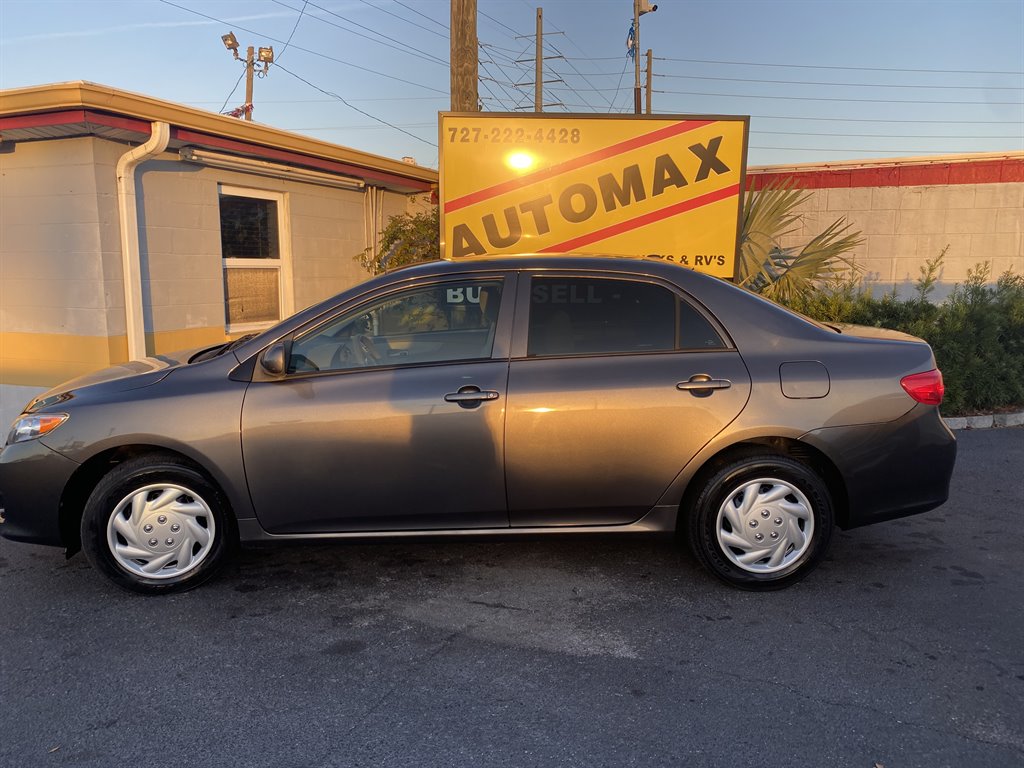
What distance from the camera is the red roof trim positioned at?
1201 centimetres

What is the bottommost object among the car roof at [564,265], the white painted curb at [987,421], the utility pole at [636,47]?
the white painted curb at [987,421]

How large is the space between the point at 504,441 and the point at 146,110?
18.1 ft

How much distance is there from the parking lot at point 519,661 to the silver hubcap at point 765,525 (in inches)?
8.1

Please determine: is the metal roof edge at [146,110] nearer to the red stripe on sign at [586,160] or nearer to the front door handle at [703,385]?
the red stripe on sign at [586,160]

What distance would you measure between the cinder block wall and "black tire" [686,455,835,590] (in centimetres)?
910

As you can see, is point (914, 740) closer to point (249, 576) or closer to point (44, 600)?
point (249, 576)

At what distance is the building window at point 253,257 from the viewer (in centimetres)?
969

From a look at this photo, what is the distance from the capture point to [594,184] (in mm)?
8734

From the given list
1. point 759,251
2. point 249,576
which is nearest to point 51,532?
point 249,576

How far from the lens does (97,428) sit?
12.9 feet

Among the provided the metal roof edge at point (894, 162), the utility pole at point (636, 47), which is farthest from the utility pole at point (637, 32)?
the metal roof edge at point (894, 162)

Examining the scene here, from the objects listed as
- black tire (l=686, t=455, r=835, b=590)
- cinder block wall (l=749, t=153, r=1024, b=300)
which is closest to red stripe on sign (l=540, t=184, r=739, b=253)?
cinder block wall (l=749, t=153, r=1024, b=300)

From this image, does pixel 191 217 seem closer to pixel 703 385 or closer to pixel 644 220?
pixel 644 220

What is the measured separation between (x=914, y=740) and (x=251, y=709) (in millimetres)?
2375
